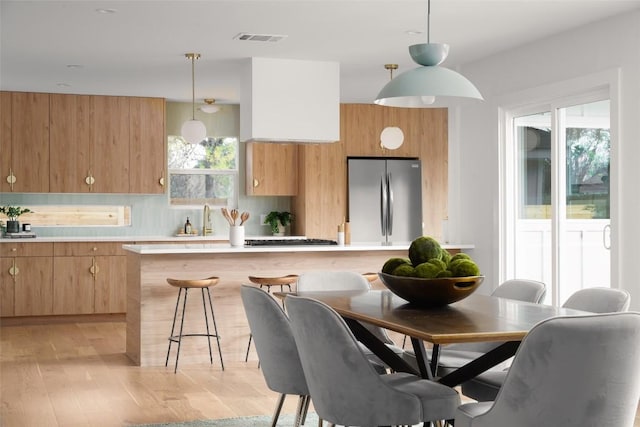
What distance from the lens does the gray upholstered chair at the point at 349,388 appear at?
2992 millimetres

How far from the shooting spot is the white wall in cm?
520

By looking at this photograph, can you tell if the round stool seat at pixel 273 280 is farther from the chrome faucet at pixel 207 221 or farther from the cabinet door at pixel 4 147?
the cabinet door at pixel 4 147

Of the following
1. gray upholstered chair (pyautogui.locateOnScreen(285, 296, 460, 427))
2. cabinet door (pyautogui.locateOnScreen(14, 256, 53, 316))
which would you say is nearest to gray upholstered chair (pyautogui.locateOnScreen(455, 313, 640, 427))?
gray upholstered chair (pyautogui.locateOnScreen(285, 296, 460, 427))

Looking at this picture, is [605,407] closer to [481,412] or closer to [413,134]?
[481,412]

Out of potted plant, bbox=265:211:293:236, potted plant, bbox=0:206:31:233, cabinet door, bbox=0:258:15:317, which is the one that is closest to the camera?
cabinet door, bbox=0:258:15:317

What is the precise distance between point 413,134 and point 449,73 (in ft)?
18.8

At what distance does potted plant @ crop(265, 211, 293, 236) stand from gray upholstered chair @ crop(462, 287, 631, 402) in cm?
610

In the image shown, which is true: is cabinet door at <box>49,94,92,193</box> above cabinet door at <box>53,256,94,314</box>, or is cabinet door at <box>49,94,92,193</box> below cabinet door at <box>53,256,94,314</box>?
above

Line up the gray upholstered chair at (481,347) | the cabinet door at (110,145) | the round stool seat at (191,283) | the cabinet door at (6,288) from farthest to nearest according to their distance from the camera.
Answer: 1. the cabinet door at (110,145)
2. the cabinet door at (6,288)
3. the round stool seat at (191,283)
4. the gray upholstered chair at (481,347)

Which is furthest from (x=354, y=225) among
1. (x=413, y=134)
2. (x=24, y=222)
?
(x=24, y=222)

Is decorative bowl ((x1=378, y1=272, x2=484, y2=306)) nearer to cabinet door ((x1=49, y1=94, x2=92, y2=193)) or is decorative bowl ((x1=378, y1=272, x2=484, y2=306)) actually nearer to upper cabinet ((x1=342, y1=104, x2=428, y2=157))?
upper cabinet ((x1=342, y1=104, x2=428, y2=157))

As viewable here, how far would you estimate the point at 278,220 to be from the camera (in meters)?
9.77

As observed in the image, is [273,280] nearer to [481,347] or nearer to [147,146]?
[481,347]

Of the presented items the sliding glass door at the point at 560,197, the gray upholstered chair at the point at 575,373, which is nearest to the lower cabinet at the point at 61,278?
the sliding glass door at the point at 560,197
